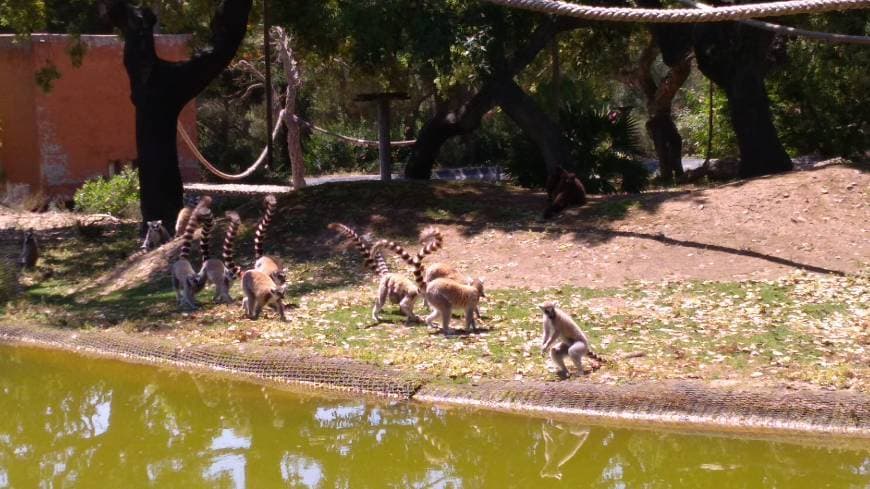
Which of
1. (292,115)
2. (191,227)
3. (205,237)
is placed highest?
(292,115)

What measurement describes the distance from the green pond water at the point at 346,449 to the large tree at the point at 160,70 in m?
8.19

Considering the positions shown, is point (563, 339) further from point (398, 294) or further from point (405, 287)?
point (398, 294)

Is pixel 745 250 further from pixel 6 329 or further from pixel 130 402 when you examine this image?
pixel 6 329

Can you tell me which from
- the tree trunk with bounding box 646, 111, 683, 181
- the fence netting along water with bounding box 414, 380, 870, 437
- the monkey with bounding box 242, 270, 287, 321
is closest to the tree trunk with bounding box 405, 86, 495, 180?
the monkey with bounding box 242, 270, 287, 321

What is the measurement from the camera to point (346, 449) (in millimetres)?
8977

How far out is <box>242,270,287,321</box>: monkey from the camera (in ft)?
42.3

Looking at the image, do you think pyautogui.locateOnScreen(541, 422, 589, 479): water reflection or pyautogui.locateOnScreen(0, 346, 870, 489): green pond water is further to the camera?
pyautogui.locateOnScreen(541, 422, 589, 479): water reflection

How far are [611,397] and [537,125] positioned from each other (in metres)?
10.2

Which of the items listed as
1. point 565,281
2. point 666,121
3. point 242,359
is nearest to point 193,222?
point 242,359

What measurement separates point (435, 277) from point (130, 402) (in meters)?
3.65

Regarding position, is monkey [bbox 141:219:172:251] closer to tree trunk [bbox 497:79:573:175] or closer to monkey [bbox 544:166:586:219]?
tree trunk [bbox 497:79:573:175]

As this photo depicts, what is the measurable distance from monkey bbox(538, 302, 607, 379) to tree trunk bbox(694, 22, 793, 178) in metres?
9.68

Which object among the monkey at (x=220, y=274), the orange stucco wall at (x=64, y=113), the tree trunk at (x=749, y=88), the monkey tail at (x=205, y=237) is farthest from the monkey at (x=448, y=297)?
the orange stucco wall at (x=64, y=113)

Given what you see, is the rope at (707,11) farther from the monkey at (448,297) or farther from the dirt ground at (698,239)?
the dirt ground at (698,239)
